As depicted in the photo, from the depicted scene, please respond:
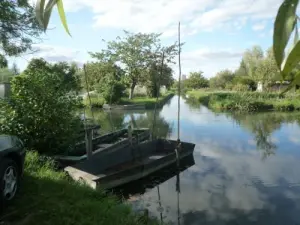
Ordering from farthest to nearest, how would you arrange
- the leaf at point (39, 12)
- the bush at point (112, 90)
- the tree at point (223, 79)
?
the tree at point (223, 79) → the bush at point (112, 90) → the leaf at point (39, 12)

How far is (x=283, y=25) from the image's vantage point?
42cm

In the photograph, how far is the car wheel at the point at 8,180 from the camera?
15.3 ft

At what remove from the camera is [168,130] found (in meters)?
20.8

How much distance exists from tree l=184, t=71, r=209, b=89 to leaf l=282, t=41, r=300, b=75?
85.0 meters

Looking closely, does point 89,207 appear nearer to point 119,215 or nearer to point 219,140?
point 119,215

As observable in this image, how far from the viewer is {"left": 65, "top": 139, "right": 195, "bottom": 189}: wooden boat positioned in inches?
312

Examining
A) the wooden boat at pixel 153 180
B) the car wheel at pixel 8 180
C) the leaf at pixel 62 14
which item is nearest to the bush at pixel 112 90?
the wooden boat at pixel 153 180

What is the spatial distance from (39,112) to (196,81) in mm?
80167

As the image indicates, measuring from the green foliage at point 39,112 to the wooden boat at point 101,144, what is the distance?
1.95 feet

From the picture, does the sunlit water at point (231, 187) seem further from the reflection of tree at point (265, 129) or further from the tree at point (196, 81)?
the tree at point (196, 81)

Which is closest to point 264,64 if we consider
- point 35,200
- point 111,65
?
point 111,65

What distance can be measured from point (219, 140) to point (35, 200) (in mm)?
12744

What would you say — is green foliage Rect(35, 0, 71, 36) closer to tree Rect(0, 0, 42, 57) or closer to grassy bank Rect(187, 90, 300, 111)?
tree Rect(0, 0, 42, 57)

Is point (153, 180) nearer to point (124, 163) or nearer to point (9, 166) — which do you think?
point (124, 163)
